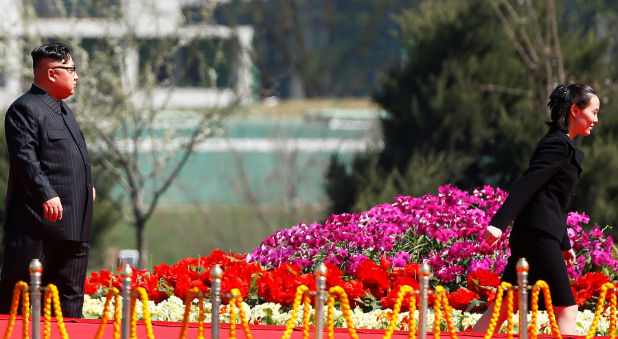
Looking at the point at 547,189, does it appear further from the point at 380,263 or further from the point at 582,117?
the point at 380,263

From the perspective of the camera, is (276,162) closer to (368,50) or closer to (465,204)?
(465,204)

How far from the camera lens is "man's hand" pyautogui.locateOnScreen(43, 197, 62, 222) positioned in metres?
4.76

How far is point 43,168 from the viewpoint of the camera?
493 centimetres

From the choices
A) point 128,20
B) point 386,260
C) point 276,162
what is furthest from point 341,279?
point 276,162

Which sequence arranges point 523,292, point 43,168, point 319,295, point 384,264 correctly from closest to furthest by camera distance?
point 319,295, point 523,292, point 43,168, point 384,264

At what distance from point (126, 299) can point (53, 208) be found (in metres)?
1.18

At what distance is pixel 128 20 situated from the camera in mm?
13672

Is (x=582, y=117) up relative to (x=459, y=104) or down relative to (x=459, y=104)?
down

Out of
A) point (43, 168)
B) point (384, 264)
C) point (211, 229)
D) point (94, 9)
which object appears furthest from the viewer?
A: point (211, 229)

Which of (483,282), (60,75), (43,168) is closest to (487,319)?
(483,282)

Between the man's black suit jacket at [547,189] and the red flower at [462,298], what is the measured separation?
944 millimetres

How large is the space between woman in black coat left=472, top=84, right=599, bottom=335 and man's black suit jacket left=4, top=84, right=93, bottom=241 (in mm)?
1889

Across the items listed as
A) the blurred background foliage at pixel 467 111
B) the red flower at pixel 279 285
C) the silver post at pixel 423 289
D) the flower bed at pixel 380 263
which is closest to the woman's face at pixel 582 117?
the flower bed at pixel 380 263

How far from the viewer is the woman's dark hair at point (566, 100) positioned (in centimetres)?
460
